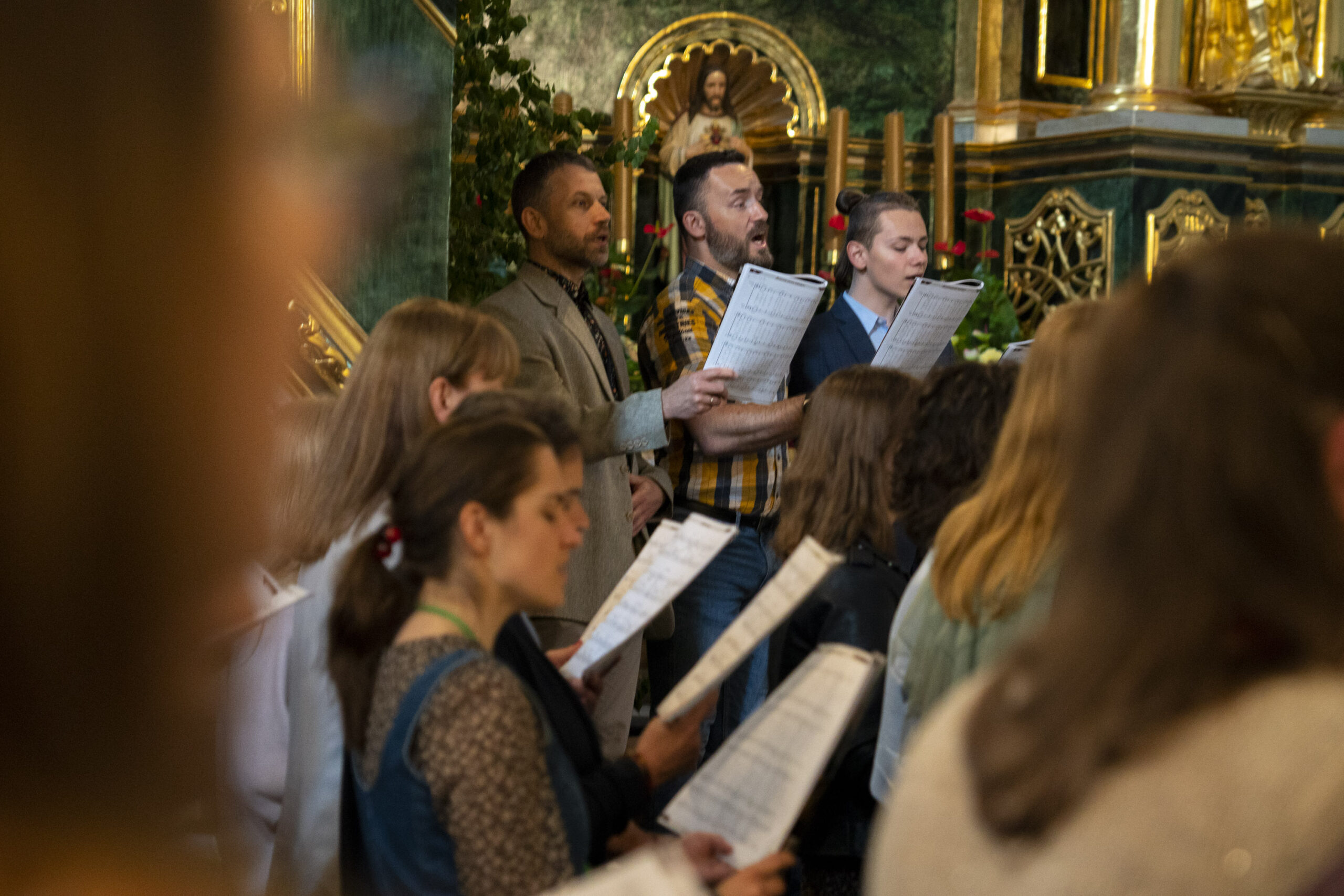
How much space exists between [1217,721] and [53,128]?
79 cm

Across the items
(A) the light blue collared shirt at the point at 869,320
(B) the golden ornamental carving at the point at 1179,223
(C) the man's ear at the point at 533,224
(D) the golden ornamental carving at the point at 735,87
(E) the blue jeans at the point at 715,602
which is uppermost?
(D) the golden ornamental carving at the point at 735,87

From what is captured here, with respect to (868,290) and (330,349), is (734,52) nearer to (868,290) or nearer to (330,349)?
(868,290)

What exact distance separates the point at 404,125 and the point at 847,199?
334 cm

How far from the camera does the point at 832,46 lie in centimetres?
734

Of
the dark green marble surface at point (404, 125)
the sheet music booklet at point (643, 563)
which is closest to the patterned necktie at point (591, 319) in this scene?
the dark green marble surface at point (404, 125)

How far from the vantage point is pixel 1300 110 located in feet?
21.1

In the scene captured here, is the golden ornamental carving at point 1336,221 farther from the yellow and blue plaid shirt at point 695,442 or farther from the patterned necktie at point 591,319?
the patterned necktie at point 591,319

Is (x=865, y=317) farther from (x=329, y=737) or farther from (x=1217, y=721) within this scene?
(x=1217, y=721)

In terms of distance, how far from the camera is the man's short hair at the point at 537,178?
3.41 meters

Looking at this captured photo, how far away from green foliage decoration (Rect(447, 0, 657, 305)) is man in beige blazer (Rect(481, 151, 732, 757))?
15.6 inches

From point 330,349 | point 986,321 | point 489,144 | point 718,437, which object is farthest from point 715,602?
point 986,321

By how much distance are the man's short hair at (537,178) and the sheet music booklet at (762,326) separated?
581mm

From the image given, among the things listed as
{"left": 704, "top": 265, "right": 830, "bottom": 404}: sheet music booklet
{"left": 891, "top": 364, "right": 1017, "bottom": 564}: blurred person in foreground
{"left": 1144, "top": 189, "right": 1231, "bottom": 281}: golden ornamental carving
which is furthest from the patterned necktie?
{"left": 1144, "top": 189, "right": 1231, "bottom": 281}: golden ornamental carving

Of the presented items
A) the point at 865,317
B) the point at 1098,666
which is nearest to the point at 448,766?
the point at 1098,666
